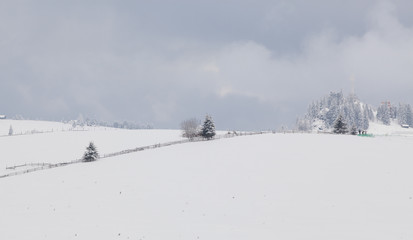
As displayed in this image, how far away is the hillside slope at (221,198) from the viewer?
72.4 feet

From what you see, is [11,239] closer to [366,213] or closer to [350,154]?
[366,213]

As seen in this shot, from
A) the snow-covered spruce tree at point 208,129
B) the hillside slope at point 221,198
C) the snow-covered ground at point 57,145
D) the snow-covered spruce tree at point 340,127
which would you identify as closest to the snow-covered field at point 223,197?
the hillside slope at point 221,198

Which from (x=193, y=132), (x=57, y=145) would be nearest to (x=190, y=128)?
(x=193, y=132)

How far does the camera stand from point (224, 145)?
197 feet

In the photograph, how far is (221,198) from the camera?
96.4 ft

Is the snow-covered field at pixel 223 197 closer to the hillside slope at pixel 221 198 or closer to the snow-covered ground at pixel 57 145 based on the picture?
the hillside slope at pixel 221 198

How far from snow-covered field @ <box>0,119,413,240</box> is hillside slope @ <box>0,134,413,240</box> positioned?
0.09 metres

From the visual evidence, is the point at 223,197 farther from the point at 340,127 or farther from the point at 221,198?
the point at 340,127

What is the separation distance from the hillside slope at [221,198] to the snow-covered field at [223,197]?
0.29ft

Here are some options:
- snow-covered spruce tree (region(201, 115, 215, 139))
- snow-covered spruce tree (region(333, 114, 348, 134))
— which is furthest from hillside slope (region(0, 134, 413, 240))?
snow-covered spruce tree (region(333, 114, 348, 134))

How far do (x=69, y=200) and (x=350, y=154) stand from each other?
39271mm

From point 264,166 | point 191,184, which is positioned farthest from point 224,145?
point 191,184

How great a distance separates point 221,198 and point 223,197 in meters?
0.36

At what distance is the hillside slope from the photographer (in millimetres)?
22062
